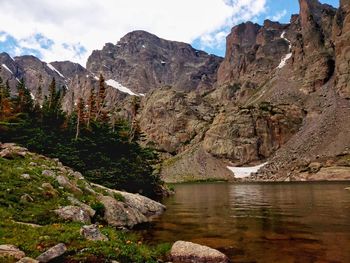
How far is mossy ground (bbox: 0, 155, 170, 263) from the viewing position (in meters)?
15.1

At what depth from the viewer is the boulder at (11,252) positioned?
13.3 metres

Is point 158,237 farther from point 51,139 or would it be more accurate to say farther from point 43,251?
point 51,139

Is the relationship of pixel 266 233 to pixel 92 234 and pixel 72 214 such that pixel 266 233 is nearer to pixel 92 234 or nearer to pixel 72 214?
pixel 72 214

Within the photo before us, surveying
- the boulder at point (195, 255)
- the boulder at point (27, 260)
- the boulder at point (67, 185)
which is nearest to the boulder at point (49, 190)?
the boulder at point (67, 185)

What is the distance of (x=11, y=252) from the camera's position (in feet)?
44.5

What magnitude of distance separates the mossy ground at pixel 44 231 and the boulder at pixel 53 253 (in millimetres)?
318

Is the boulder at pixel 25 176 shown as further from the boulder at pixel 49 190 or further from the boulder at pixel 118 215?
the boulder at pixel 118 215

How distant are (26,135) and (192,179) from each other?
5628 inches

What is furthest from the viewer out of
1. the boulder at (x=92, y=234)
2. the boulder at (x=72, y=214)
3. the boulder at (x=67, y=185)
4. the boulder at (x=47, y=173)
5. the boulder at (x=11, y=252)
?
the boulder at (x=47, y=173)

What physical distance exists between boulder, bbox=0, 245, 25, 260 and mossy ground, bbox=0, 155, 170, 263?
1.37ft

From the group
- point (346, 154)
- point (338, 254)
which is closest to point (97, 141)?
point (338, 254)

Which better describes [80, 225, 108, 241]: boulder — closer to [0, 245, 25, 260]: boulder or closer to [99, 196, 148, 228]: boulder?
[0, 245, 25, 260]: boulder

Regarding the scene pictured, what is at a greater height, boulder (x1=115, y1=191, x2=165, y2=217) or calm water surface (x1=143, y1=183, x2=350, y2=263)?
boulder (x1=115, y1=191, x2=165, y2=217)

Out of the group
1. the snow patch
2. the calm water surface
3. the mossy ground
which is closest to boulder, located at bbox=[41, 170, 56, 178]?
the mossy ground
